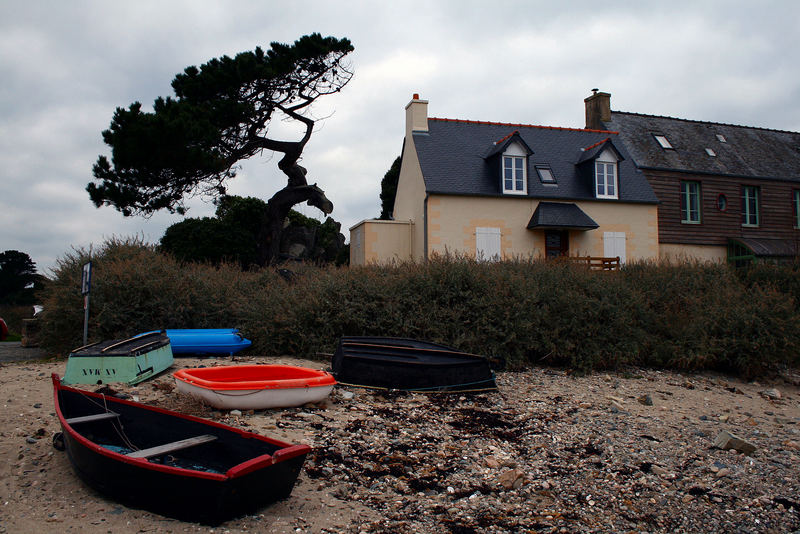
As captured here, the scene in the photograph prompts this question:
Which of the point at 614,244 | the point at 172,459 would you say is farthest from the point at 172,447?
the point at 614,244

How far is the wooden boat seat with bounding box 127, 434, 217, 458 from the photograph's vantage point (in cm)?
462

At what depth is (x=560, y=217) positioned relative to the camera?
21516mm

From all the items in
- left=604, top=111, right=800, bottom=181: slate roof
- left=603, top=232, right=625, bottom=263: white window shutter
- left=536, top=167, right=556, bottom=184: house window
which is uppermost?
left=604, top=111, right=800, bottom=181: slate roof

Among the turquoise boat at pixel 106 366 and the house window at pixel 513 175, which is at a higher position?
the house window at pixel 513 175

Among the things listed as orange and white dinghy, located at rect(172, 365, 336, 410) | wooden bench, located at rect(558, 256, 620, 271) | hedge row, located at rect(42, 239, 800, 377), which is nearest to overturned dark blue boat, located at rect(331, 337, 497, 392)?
orange and white dinghy, located at rect(172, 365, 336, 410)

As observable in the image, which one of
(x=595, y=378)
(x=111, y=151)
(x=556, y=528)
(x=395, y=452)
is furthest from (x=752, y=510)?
(x=111, y=151)

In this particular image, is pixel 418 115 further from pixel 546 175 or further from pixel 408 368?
pixel 408 368

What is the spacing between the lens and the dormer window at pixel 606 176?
22797 millimetres

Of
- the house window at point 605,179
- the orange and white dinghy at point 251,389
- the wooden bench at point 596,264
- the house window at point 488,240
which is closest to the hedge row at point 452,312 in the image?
the wooden bench at point 596,264

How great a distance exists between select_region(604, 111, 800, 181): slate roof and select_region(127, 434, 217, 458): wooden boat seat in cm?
2356

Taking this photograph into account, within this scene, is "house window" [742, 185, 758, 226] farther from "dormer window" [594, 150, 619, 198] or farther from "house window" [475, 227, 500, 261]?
"house window" [475, 227, 500, 261]

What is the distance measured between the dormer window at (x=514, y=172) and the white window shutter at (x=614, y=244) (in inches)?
157

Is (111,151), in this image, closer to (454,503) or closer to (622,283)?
(622,283)

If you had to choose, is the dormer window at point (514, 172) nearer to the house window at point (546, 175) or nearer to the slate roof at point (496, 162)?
the slate roof at point (496, 162)
